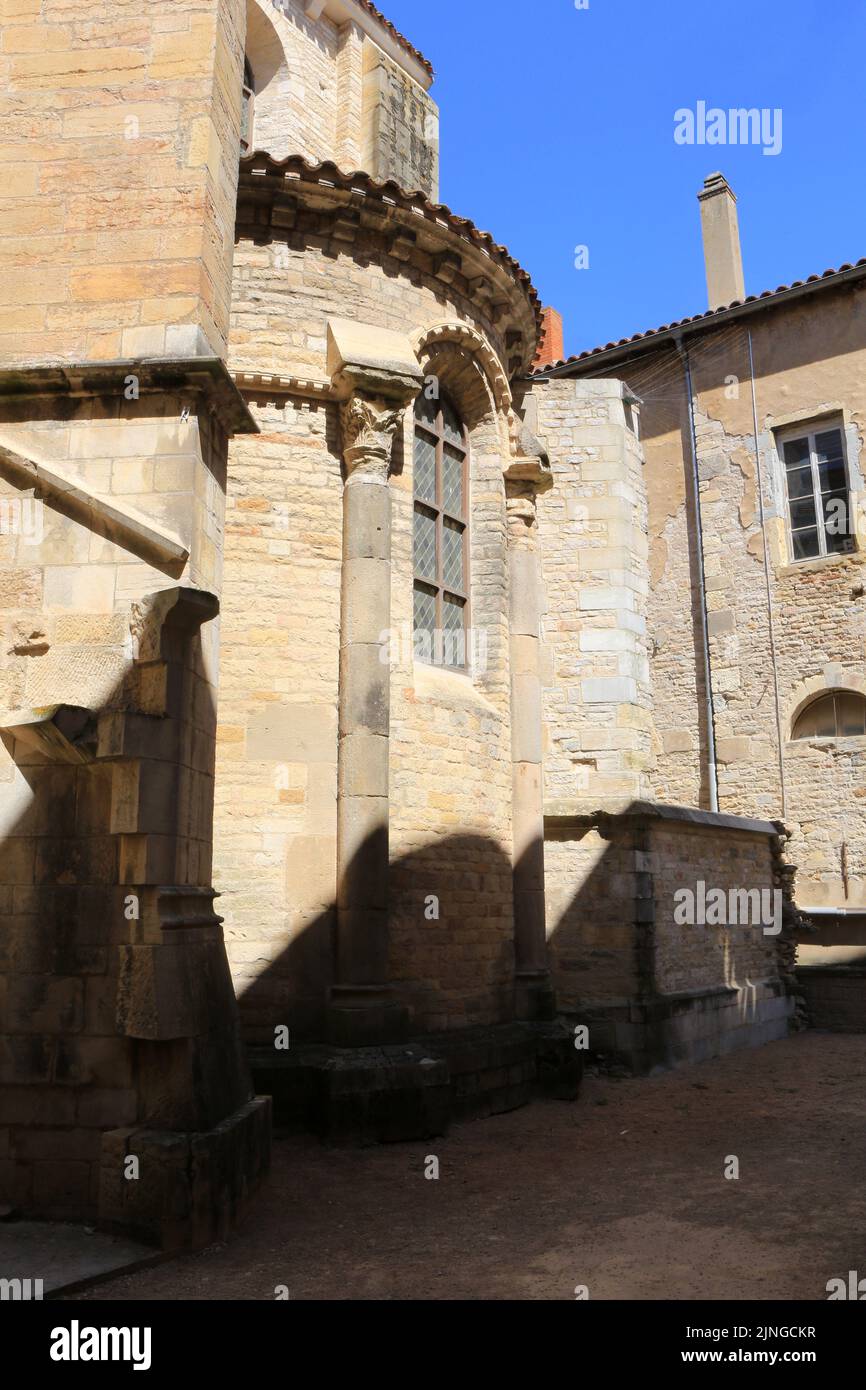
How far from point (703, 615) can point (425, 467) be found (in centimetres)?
840

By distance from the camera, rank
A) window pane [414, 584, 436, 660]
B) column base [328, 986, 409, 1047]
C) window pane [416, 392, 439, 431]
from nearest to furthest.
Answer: column base [328, 986, 409, 1047] → window pane [414, 584, 436, 660] → window pane [416, 392, 439, 431]

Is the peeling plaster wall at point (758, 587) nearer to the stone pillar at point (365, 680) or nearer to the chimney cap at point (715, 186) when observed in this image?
the chimney cap at point (715, 186)

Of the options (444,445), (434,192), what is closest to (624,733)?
(444,445)

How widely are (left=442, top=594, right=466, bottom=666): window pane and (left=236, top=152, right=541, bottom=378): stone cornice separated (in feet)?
9.24

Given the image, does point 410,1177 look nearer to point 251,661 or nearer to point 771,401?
point 251,661

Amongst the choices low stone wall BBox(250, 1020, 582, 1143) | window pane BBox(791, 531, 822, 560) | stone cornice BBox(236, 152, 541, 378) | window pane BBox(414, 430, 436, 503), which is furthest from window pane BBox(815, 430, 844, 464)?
low stone wall BBox(250, 1020, 582, 1143)

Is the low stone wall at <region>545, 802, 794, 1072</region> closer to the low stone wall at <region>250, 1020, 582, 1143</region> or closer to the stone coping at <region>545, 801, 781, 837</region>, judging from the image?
the stone coping at <region>545, 801, 781, 837</region>

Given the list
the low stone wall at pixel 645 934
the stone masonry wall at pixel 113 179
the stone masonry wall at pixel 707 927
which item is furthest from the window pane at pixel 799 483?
the stone masonry wall at pixel 113 179

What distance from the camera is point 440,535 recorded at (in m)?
9.80

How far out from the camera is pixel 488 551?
1012 centimetres

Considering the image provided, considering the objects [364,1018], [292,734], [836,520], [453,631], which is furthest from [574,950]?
[836,520]

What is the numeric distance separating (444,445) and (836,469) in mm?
8810

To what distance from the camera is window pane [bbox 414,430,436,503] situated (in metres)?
9.69
